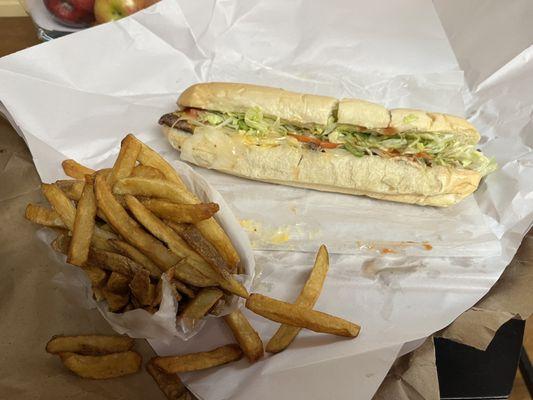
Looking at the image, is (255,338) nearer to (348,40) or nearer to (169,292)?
(169,292)

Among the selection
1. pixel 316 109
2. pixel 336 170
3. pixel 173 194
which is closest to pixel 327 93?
pixel 316 109

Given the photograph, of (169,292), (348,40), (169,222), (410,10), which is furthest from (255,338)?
(410,10)

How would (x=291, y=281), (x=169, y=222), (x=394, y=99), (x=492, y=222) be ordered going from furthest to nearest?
1. (x=394, y=99)
2. (x=492, y=222)
3. (x=291, y=281)
4. (x=169, y=222)

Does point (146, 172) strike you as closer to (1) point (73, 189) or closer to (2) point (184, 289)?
(1) point (73, 189)

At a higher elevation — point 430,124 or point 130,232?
point 130,232

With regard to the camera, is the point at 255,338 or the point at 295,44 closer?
the point at 255,338

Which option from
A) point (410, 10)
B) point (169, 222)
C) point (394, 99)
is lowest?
point (394, 99)

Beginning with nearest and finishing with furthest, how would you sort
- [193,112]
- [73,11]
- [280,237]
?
[280,237] → [193,112] → [73,11]
